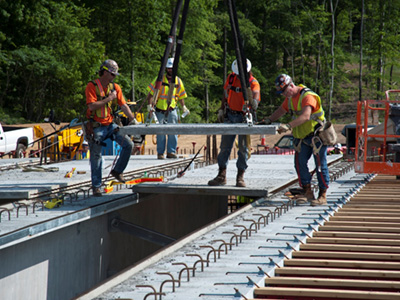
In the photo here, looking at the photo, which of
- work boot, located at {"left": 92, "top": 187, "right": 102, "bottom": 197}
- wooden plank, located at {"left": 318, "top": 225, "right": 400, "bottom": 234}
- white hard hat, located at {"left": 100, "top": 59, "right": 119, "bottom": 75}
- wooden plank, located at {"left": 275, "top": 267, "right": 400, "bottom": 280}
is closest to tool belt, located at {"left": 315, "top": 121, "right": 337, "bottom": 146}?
wooden plank, located at {"left": 318, "top": 225, "right": 400, "bottom": 234}

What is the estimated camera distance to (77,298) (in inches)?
164

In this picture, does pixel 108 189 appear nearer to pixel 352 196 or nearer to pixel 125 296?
pixel 352 196

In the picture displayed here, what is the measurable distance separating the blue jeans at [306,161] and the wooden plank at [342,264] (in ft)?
10.9

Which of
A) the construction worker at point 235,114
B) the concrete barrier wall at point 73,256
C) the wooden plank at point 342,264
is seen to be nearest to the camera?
the wooden plank at point 342,264

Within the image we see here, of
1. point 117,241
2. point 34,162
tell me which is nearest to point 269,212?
point 117,241

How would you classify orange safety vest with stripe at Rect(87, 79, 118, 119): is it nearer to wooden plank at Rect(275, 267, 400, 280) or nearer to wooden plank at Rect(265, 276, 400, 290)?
wooden plank at Rect(275, 267, 400, 280)

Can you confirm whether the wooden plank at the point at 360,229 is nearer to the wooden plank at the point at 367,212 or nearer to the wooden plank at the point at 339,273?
the wooden plank at the point at 367,212

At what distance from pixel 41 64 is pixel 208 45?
13.3 m

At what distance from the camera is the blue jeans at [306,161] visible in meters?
8.69

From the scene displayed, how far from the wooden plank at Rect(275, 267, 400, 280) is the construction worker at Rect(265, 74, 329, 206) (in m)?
3.46

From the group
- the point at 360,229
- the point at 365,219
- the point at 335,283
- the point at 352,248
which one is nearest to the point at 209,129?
the point at 365,219

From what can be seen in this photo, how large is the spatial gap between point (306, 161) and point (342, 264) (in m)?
3.57

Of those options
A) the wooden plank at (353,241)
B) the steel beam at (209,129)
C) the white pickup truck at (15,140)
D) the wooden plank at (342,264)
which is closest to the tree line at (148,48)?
the white pickup truck at (15,140)

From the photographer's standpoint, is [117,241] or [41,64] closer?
[117,241]
